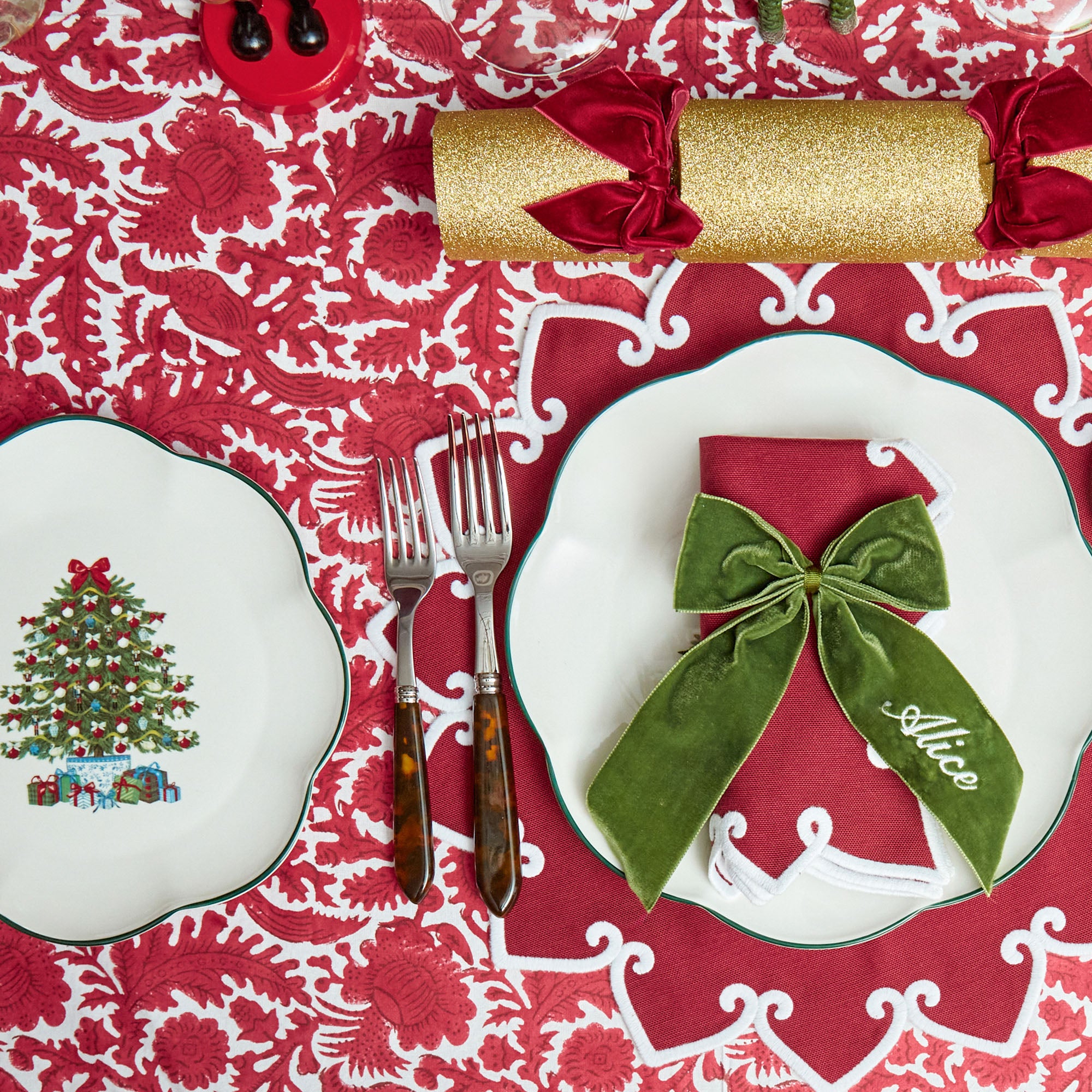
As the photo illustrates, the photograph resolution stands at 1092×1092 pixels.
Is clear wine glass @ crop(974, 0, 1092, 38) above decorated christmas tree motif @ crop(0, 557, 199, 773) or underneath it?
above

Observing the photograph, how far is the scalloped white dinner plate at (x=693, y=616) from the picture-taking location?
2.34ft

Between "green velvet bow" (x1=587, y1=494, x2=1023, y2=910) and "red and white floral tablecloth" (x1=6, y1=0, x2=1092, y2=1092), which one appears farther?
"red and white floral tablecloth" (x1=6, y1=0, x2=1092, y2=1092)

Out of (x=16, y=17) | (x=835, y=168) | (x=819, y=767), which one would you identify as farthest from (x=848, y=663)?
(x=16, y=17)

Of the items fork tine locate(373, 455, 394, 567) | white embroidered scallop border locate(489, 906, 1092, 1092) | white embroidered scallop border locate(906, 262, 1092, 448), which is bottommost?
white embroidered scallop border locate(489, 906, 1092, 1092)

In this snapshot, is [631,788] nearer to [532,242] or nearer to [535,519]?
[535,519]

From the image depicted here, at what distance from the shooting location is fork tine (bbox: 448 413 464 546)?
729 millimetres

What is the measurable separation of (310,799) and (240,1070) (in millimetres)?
254

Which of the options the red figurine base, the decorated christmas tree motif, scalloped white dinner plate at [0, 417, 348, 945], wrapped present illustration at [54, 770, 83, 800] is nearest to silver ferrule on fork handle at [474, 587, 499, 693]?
scalloped white dinner plate at [0, 417, 348, 945]

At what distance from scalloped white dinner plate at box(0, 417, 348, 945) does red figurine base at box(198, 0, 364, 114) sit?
320mm

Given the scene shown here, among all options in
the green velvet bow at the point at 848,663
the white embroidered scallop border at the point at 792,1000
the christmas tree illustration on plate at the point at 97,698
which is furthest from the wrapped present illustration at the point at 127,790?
the green velvet bow at the point at 848,663

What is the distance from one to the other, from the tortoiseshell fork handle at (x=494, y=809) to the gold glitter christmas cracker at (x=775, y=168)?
0.41 metres

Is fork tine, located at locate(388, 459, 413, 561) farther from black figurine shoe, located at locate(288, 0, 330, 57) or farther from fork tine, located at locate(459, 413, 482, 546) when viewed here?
black figurine shoe, located at locate(288, 0, 330, 57)

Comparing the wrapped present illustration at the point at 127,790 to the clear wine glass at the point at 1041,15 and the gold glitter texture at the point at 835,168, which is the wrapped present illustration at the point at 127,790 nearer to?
the gold glitter texture at the point at 835,168

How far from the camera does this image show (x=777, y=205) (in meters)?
0.68
